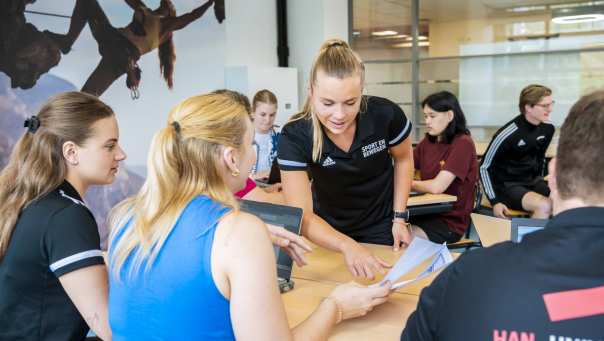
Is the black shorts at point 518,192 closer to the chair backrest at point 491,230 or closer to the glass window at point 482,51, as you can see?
the chair backrest at point 491,230

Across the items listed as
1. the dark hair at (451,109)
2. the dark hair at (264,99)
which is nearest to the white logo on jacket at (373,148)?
the dark hair at (451,109)

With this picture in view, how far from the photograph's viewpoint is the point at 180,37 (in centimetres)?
538

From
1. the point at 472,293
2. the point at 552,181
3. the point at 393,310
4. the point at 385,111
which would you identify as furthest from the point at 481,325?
the point at 385,111

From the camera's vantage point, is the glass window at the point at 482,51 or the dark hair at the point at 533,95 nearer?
the dark hair at the point at 533,95

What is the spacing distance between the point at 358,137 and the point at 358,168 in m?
0.13

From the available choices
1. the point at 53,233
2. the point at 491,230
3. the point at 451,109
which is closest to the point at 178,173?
the point at 53,233

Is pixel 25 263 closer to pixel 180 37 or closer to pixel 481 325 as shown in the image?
pixel 481 325

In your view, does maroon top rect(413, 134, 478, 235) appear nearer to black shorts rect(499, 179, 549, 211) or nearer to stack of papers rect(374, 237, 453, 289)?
black shorts rect(499, 179, 549, 211)

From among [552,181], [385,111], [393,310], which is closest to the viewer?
[552,181]

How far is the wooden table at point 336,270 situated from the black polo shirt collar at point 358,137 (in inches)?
16.7

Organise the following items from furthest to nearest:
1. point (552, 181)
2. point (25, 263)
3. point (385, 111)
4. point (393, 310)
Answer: point (385, 111) → point (393, 310) → point (25, 263) → point (552, 181)

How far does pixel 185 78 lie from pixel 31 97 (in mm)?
1662

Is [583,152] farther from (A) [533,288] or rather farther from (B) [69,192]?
(B) [69,192]

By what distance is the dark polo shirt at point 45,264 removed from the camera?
4.93 feet
